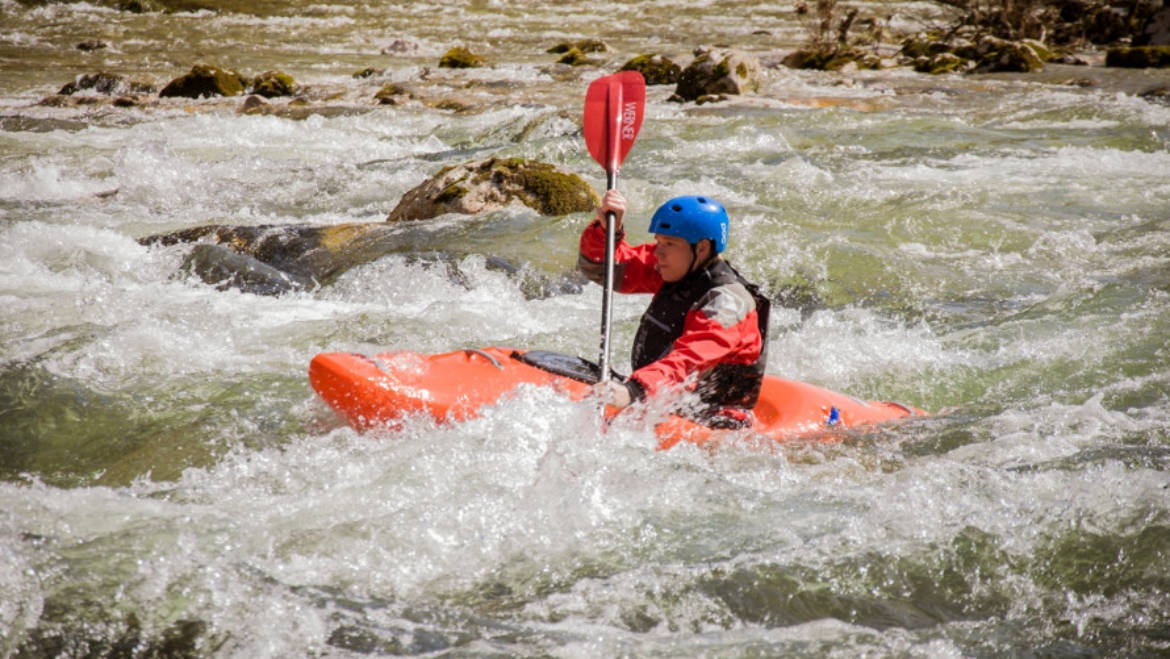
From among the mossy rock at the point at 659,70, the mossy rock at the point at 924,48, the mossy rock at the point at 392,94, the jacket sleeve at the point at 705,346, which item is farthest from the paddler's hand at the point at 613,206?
the mossy rock at the point at 924,48

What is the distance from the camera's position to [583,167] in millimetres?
9734

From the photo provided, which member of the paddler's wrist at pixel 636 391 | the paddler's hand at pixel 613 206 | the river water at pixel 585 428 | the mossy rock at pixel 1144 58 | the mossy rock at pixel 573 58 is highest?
the mossy rock at pixel 1144 58

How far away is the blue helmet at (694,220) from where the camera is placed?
389 cm

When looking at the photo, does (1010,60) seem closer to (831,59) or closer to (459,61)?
(831,59)

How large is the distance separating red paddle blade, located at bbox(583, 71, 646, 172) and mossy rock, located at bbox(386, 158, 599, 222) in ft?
6.40

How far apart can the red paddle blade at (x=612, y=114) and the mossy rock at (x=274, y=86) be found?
37.0 feet

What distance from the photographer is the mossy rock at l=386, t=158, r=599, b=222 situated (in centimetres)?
736

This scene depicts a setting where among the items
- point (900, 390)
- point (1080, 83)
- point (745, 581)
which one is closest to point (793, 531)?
point (745, 581)

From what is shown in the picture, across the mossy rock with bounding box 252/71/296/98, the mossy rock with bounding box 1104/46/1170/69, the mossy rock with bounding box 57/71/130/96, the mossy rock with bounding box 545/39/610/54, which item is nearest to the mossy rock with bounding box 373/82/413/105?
the mossy rock with bounding box 252/71/296/98

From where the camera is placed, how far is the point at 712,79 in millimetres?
14117

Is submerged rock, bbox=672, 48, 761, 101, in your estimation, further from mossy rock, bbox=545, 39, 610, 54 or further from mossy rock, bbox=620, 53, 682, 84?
mossy rock, bbox=545, 39, 610, 54

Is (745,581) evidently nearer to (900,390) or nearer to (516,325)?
(900,390)

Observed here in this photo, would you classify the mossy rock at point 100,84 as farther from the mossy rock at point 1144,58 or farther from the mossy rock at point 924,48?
the mossy rock at point 1144,58

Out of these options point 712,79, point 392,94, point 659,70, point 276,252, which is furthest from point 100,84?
point 276,252
